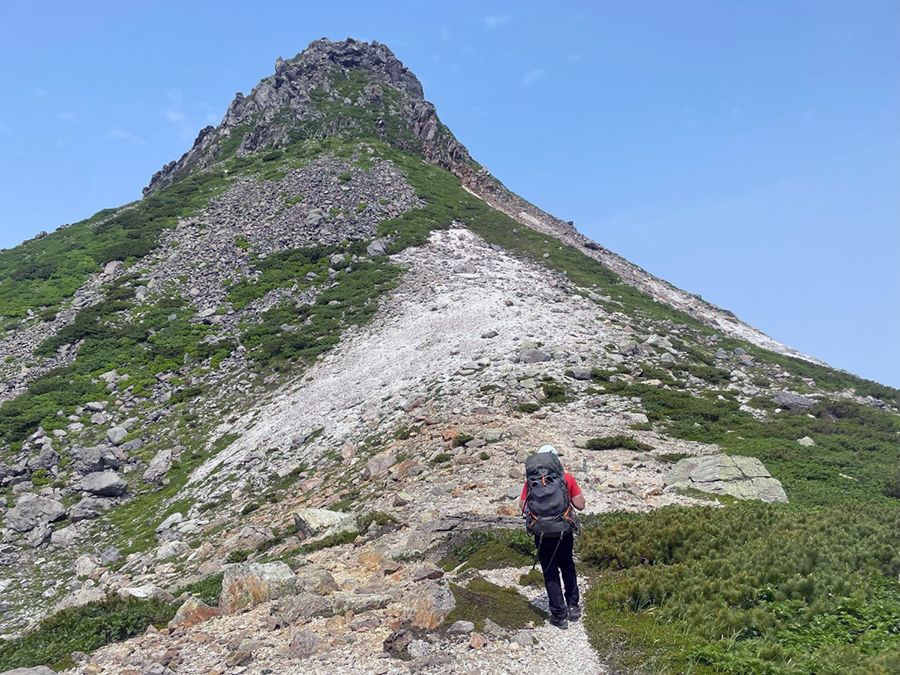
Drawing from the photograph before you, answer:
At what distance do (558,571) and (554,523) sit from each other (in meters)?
0.84

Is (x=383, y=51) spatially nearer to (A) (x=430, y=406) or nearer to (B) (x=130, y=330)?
(B) (x=130, y=330)

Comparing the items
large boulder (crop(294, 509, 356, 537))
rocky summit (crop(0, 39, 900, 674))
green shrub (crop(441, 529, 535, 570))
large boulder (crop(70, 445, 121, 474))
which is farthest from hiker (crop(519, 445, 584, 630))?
large boulder (crop(70, 445, 121, 474))

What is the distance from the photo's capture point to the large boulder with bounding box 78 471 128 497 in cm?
2508

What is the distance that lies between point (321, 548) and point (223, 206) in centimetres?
4757

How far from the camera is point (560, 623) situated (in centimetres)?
918

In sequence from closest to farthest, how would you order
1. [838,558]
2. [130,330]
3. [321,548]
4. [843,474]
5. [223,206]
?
[838,558] < [321,548] < [843,474] < [130,330] < [223,206]

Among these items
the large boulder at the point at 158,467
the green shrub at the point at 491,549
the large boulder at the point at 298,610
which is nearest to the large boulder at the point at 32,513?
the large boulder at the point at 158,467

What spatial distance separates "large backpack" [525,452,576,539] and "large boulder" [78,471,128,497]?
74.1 ft

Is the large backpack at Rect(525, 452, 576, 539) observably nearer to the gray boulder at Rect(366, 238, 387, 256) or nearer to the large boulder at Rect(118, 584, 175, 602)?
the large boulder at Rect(118, 584, 175, 602)

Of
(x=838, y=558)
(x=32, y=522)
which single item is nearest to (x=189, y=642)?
(x=838, y=558)

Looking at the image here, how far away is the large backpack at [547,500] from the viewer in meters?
9.34

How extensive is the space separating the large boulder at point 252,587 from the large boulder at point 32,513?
1695cm

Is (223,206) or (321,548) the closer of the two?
(321,548)

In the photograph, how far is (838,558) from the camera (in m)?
9.33
